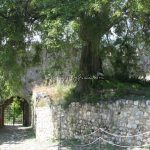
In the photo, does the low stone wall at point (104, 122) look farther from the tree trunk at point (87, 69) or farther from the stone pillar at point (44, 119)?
the tree trunk at point (87, 69)

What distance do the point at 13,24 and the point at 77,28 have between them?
3427 millimetres

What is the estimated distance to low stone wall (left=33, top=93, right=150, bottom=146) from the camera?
12758 millimetres

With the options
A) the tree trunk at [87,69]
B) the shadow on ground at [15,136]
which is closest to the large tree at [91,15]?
the tree trunk at [87,69]

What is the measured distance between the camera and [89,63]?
15961mm

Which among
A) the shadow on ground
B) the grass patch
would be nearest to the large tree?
the grass patch

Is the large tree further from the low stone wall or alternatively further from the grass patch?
the low stone wall

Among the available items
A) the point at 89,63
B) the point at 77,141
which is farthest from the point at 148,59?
the point at 77,141

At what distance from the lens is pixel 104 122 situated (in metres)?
14.3

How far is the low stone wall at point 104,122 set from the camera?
1276 cm

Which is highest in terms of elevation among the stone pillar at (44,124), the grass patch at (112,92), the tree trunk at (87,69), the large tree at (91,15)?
the large tree at (91,15)

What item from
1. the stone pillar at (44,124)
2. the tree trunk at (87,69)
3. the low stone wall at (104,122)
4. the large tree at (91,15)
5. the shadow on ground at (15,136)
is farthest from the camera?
the shadow on ground at (15,136)

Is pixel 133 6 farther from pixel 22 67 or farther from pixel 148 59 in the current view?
pixel 148 59

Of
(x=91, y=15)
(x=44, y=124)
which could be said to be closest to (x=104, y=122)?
(x=91, y=15)

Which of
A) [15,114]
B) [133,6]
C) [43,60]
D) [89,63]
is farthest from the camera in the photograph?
[15,114]
